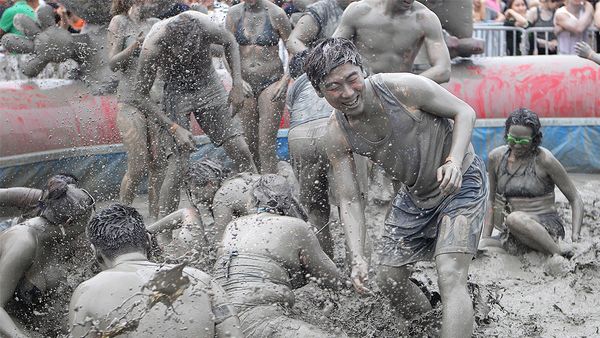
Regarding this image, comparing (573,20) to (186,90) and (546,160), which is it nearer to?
(546,160)

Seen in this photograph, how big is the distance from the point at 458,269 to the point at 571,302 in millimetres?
2355

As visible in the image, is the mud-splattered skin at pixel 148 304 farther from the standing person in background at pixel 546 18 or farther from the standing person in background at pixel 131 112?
the standing person in background at pixel 546 18

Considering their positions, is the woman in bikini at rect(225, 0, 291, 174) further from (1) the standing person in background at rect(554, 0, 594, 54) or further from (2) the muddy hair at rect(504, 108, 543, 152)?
(1) the standing person in background at rect(554, 0, 594, 54)

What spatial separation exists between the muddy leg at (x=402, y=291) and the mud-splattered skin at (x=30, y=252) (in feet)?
5.62

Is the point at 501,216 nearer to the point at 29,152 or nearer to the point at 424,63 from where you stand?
the point at 424,63

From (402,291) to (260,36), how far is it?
14.3 feet

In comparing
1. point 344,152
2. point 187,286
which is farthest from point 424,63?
point 187,286

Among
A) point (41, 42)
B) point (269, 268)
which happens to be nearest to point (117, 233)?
point (269, 268)

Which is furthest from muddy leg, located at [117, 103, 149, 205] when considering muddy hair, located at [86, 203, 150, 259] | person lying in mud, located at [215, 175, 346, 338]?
muddy hair, located at [86, 203, 150, 259]

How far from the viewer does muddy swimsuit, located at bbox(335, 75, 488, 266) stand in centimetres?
543

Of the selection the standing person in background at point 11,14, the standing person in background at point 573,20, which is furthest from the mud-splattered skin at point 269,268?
the standing person in background at point 573,20

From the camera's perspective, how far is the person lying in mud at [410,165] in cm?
527

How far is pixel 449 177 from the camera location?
5.10 meters

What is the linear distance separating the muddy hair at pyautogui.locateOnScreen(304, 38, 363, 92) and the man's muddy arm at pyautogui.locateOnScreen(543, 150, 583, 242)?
3366 millimetres
